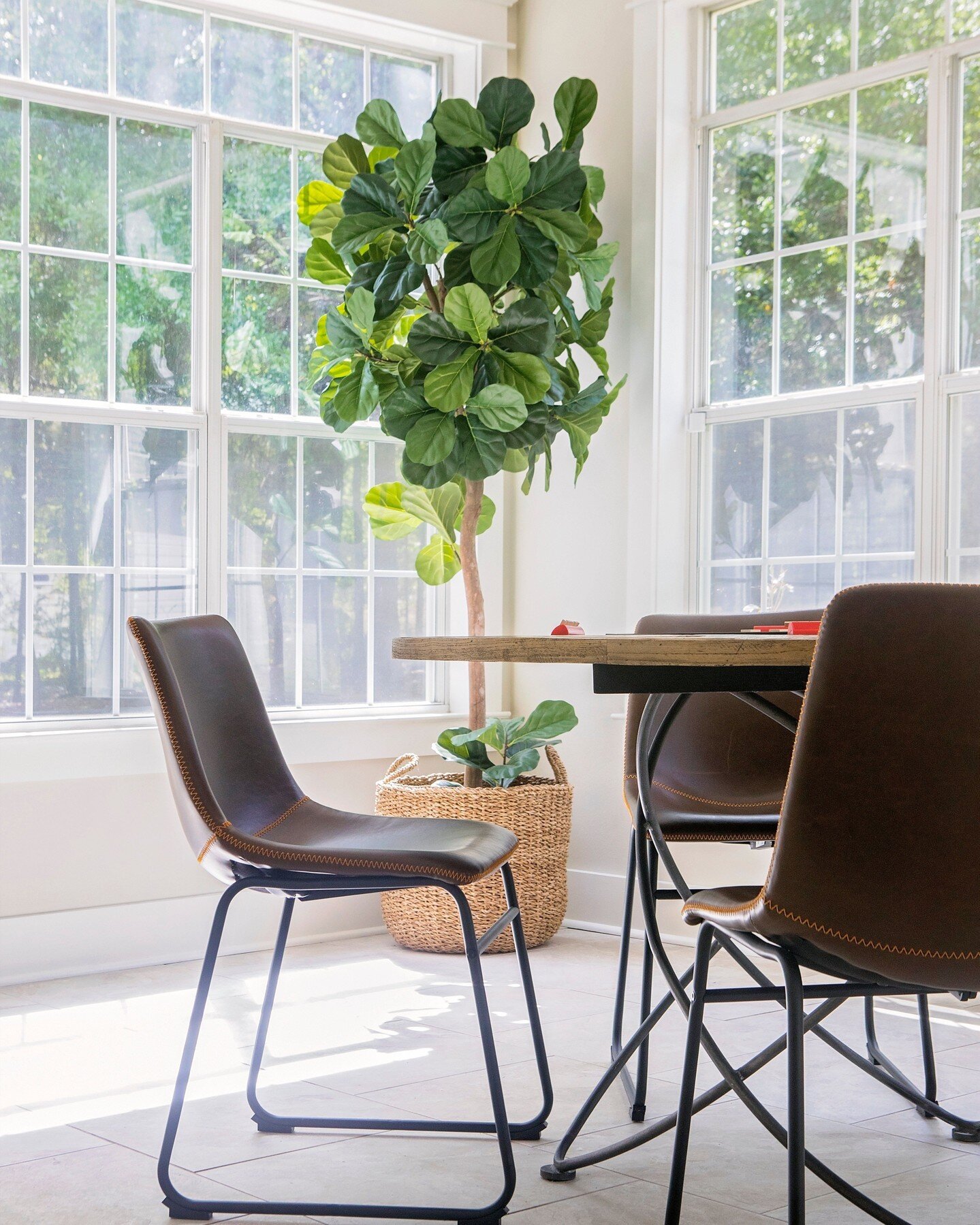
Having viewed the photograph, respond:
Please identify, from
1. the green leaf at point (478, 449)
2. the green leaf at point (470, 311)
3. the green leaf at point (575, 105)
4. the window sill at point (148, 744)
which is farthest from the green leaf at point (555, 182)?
the window sill at point (148, 744)

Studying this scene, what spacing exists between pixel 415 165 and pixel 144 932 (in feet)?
7.75

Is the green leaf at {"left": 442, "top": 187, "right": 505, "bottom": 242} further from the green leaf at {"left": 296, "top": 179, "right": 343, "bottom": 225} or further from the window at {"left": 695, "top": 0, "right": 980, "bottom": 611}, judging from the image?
the window at {"left": 695, "top": 0, "right": 980, "bottom": 611}

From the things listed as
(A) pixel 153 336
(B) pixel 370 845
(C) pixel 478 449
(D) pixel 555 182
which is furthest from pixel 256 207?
(B) pixel 370 845

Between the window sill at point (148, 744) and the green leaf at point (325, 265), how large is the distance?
139 cm

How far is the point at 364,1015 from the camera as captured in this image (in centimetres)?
349

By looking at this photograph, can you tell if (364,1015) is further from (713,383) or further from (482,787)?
(713,383)

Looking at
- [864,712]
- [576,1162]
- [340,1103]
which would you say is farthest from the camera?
[340,1103]

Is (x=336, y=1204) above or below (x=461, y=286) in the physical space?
below

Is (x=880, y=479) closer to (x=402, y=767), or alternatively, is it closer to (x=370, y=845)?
(x=402, y=767)

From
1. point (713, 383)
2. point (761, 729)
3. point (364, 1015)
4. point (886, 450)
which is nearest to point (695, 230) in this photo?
point (713, 383)

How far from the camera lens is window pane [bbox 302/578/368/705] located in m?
4.58

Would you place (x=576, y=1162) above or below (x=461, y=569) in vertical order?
below

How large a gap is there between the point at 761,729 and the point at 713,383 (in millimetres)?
1880

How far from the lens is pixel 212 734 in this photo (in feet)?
8.09
